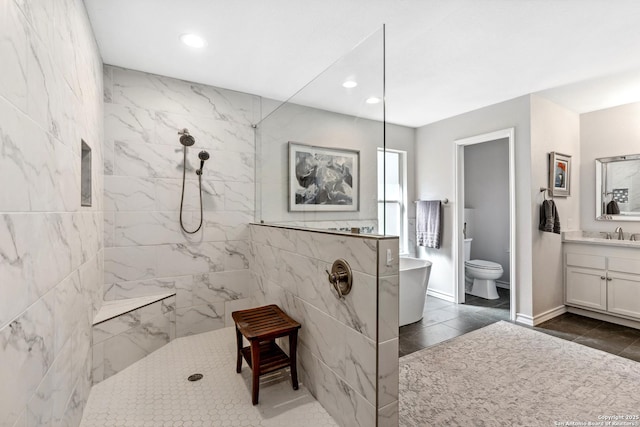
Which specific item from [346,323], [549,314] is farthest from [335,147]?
[549,314]

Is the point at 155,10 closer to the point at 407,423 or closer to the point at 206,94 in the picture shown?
the point at 206,94

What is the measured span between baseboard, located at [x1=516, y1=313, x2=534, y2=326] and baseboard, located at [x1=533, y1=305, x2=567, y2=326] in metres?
0.05

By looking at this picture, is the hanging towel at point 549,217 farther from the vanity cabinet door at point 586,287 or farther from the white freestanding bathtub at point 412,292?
the white freestanding bathtub at point 412,292

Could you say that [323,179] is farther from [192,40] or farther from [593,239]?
[593,239]

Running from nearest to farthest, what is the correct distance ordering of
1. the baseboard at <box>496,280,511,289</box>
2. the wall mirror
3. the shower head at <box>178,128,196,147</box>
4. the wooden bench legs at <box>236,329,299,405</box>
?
the wooden bench legs at <box>236,329,299,405</box>
the shower head at <box>178,128,196,147</box>
the wall mirror
the baseboard at <box>496,280,511,289</box>

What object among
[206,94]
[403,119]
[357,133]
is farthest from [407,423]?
[403,119]

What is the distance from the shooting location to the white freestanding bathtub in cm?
313

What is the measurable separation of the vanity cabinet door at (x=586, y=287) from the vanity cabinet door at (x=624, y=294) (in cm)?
6

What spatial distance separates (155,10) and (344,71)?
4.00 ft

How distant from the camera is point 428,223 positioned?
162 inches

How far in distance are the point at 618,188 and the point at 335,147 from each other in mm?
3745

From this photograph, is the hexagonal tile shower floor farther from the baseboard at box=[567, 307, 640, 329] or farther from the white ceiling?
the baseboard at box=[567, 307, 640, 329]

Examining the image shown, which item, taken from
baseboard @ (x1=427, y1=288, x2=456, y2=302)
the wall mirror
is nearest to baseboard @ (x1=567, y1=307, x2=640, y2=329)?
the wall mirror

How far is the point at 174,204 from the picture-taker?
2.71 m
